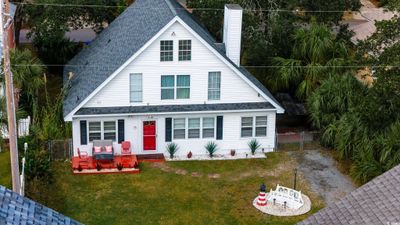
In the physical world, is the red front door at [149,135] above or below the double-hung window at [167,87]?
below

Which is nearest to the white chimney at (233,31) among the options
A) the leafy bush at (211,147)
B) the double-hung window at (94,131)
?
the leafy bush at (211,147)

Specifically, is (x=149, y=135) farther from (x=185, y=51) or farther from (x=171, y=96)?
(x=185, y=51)

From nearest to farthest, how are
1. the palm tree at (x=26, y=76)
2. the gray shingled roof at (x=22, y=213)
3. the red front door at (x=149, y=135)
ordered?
the gray shingled roof at (x=22, y=213)
the red front door at (x=149, y=135)
the palm tree at (x=26, y=76)

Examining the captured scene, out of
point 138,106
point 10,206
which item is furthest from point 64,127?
point 10,206

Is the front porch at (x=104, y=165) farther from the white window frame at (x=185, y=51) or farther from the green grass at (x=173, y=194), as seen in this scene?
the white window frame at (x=185, y=51)

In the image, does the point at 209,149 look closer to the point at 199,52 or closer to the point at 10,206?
the point at 199,52

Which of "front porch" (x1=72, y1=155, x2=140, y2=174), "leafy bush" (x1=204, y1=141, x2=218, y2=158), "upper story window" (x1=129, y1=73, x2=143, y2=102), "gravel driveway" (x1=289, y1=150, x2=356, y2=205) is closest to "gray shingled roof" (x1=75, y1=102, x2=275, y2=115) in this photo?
"upper story window" (x1=129, y1=73, x2=143, y2=102)

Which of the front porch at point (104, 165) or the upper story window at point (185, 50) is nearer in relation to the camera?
the front porch at point (104, 165)

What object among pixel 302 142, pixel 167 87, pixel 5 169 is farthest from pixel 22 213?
pixel 302 142
